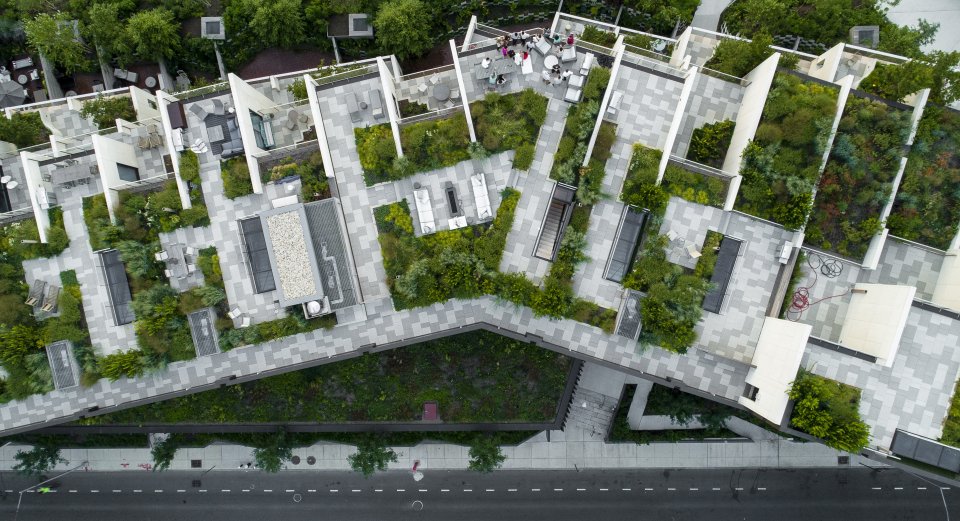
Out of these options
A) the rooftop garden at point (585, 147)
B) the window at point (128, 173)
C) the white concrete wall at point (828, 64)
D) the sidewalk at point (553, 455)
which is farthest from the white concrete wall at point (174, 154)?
the white concrete wall at point (828, 64)

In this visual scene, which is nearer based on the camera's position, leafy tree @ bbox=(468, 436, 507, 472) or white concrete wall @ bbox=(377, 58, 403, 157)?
white concrete wall @ bbox=(377, 58, 403, 157)

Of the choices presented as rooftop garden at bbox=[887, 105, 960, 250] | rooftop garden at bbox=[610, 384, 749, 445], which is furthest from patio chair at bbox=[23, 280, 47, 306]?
rooftop garden at bbox=[887, 105, 960, 250]

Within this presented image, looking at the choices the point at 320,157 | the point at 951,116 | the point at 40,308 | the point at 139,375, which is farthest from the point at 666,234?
the point at 40,308

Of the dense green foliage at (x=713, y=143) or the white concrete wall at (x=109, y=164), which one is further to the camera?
the dense green foliage at (x=713, y=143)

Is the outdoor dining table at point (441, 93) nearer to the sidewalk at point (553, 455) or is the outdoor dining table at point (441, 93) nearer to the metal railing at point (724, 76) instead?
the metal railing at point (724, 76)

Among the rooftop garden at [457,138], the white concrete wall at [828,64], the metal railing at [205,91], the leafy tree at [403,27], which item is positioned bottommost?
the rooftop garden at [457,138]

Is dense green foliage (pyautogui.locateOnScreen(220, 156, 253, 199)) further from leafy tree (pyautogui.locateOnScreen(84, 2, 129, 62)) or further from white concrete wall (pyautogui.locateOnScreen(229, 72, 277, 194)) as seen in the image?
leafy tree (pyautogui.locateOnScreen(84, 2, 129, 62))

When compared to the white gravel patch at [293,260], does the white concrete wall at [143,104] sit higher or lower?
Answer: higher
